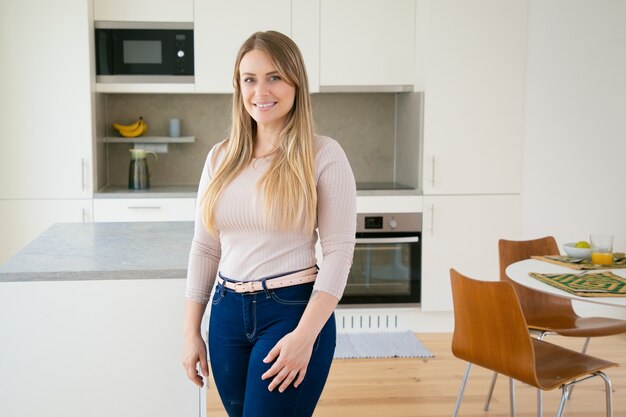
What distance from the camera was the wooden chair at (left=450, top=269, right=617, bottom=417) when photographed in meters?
2.62

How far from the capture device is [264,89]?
1731 millimetres

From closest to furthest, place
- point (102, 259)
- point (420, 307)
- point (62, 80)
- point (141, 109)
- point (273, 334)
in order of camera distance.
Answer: point (273, 334) < point (102, 259) < point (62, 80) < point (420, 307) < point (141, 109)

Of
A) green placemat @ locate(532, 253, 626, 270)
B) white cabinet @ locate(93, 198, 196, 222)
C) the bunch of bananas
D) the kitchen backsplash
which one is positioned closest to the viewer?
green placemat @ locate(532, 253, 626, 270)

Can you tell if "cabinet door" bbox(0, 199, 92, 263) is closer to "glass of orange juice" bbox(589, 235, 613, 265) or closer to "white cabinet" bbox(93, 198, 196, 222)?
"white cabinet" bbox(93, 198, 196, 222)

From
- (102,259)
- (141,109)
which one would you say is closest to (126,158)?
(141,109)

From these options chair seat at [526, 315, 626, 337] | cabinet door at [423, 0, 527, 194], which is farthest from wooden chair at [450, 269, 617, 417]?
cabinet door at [423, 0, 527, 194]

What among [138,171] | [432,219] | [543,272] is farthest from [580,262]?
[138,171]

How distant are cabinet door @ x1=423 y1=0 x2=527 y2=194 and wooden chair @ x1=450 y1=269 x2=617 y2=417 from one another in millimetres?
1886

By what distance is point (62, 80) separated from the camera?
175 inches

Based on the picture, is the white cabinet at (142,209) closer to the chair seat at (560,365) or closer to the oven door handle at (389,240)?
the oven door handle at (389,240)

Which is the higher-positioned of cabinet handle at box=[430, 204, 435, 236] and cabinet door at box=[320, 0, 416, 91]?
cabinet door at box=[320, 0, 416, 91]

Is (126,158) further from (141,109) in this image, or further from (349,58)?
(349,58)

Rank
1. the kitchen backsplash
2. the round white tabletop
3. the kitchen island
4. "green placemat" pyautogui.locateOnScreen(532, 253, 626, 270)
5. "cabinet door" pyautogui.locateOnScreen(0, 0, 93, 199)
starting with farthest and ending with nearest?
the kitchen backsplash, "cabinet door" pyautogui.locateOnScreen(0, 0, 93, 199), "green placemat" pyautogui.locateOnScreen(532, 253, 626, 270), the round white tabletop, the kitchen island

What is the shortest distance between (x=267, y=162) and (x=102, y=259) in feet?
2.28
